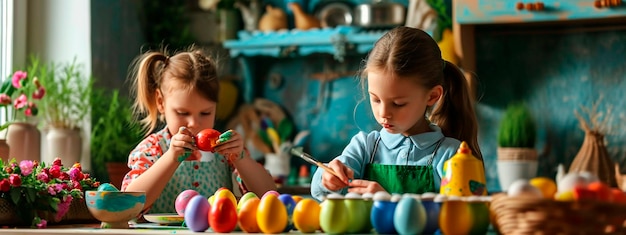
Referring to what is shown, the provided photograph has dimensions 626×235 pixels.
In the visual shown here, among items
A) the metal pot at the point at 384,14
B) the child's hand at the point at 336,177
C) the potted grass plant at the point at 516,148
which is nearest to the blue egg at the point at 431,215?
the child's hand at the point at 336,177

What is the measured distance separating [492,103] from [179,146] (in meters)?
2.23

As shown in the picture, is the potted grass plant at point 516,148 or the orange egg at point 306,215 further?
the potted grass plant at point 516,148

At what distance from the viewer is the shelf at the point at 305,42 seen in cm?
402

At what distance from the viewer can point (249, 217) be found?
1.46 m

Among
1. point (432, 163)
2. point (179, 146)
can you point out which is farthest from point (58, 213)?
point (432, 163)

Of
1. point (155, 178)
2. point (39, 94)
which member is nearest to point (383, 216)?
point (155, 178)

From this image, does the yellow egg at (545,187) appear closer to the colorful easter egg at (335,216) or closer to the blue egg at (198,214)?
the colorful easter egg at (335,216)

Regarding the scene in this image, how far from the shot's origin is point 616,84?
3.84 m

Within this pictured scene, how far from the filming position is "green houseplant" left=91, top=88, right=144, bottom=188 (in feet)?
12.2

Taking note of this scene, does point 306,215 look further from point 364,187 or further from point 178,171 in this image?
point 178,171

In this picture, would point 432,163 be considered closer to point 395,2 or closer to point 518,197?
point 518,197

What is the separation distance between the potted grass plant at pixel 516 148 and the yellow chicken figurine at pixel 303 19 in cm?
96

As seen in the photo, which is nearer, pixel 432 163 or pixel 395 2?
pixel 432 163

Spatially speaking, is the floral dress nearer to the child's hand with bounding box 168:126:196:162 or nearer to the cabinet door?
the child's hand with bounding box 168:126:196:162
